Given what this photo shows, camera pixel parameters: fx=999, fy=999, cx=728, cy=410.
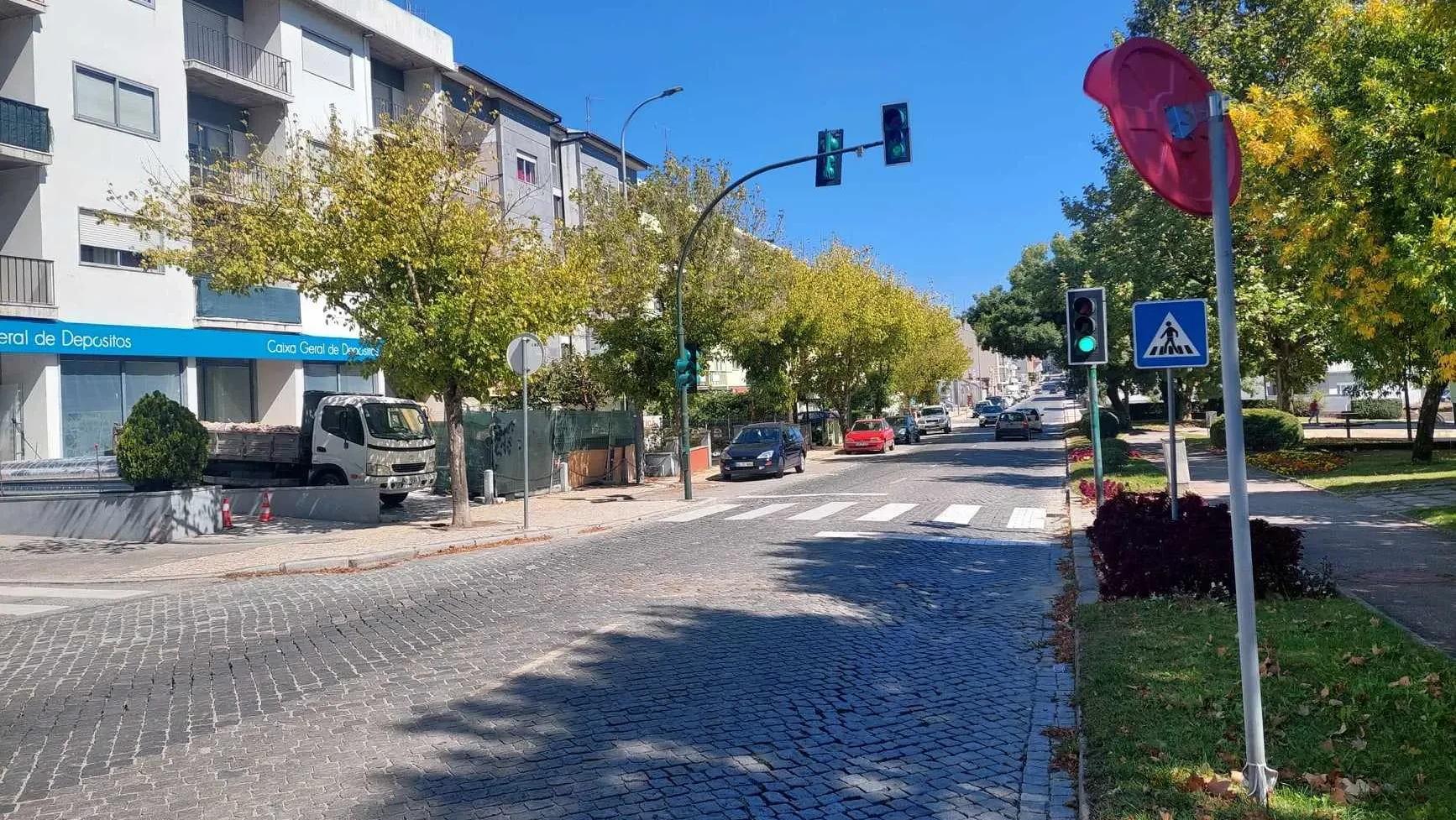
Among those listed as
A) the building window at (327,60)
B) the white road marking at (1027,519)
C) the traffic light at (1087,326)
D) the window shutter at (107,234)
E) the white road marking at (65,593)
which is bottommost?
the white road marking at (1027,519)

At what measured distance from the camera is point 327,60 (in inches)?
1132

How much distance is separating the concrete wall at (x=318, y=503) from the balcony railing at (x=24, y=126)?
8.80 m

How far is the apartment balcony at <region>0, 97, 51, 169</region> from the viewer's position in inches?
797

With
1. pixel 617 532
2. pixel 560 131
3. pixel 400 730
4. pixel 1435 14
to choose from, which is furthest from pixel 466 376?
pixel 560 131

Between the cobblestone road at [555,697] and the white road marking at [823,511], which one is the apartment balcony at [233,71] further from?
the white road marking at [823,511]

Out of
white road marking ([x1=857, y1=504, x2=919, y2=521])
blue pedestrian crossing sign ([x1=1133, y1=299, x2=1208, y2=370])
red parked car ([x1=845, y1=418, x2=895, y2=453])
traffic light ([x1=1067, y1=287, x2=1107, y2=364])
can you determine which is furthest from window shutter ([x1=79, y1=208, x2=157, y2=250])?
red parked car ([x1=845, y1=418, x2=895, y2=453])

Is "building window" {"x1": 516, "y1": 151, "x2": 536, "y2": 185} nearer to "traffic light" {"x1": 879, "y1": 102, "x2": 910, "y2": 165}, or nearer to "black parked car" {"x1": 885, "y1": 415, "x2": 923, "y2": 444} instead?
"black parked car" {"x1": 885, "y1": 415, "x2": 923, "y2": 444}

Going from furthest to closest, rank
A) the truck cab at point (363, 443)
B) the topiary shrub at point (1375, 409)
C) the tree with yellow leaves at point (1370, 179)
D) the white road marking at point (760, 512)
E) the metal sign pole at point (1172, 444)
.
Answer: the topiary shrub at point (1375, 409) < the truck cab at point (363, 443) < the white road marking at point (760, 512) < the tree with yellow leaves at point (1370, 179) < the metal sign pole at point (1172, 444)

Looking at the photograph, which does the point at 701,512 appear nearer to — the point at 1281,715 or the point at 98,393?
the point at 1281,715

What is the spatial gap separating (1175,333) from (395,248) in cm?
1083

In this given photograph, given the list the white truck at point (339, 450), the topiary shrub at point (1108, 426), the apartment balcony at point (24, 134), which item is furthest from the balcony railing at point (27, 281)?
the topiary shrub at point (1108, 426)

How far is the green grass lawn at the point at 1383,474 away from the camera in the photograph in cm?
1700

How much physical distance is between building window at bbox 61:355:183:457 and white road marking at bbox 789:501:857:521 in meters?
15.0

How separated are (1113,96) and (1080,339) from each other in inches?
348
